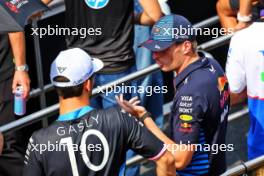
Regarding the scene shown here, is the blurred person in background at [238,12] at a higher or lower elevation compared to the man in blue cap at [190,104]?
higher

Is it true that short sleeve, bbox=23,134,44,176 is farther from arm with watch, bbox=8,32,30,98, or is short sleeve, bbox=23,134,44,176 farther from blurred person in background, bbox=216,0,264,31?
blurred person in background, bbox=216,0,264,31

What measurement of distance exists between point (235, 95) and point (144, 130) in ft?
4.14

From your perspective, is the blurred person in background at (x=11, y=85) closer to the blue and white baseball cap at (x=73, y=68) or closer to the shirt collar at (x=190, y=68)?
the blue and white baseball cap at (x=73, y=68)

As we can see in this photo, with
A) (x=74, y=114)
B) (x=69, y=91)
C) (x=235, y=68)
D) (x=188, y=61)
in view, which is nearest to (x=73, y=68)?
(x=69, y=91)

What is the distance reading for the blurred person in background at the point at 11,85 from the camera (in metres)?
5.60

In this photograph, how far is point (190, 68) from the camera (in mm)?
4863

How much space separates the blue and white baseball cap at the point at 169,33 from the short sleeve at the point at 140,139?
735 mm

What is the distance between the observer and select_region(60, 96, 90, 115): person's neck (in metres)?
4.45

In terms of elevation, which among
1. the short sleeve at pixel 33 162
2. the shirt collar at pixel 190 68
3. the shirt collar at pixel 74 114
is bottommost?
the short sleeve at pixel 33 162

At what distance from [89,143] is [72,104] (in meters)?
0.25

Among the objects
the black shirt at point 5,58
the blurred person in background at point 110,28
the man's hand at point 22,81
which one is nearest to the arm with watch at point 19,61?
the man's hand at point 22,81

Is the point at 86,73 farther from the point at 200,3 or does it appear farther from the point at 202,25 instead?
the point at 200,3

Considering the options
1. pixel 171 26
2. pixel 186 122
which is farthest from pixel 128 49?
pixel 186 122

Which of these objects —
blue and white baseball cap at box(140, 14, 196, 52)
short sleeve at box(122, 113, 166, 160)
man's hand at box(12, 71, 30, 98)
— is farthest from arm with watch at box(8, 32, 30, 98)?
short sleeve at box(122, 113, 166, 160)
